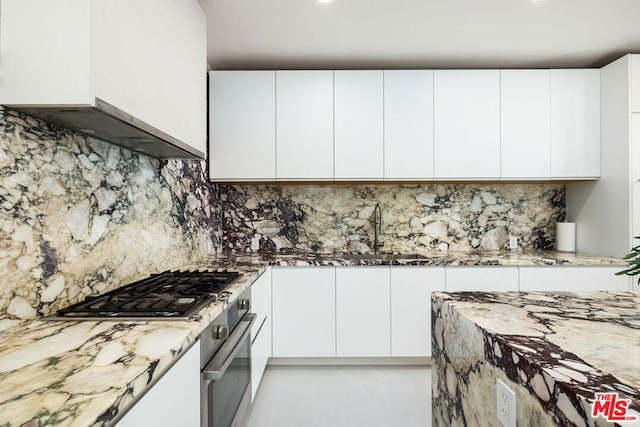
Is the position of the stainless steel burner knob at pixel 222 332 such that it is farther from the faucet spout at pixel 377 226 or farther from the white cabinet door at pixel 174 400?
the faucet spout at pixel 377 226

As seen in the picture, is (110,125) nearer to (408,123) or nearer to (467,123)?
(408,123)

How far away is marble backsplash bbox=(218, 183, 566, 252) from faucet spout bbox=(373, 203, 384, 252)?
Result: 4 cm

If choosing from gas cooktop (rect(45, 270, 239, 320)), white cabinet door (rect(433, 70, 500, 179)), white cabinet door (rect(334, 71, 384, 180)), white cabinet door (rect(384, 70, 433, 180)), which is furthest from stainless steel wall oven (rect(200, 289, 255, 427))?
white cabinet door (rect(433, 70, 500, 179))

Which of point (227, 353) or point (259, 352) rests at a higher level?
point (227, 353)

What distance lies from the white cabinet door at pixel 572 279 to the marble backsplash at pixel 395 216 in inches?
25.2

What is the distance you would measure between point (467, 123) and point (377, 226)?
115cm

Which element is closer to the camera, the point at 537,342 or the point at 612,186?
the point at 537,342

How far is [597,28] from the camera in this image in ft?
7.69

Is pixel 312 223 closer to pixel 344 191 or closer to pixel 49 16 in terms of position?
pixel 344 191

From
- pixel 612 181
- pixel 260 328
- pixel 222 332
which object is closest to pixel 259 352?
pixel 260 328

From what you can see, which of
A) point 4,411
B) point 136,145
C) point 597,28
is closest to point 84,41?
point 136,145

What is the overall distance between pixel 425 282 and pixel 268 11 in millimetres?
2148

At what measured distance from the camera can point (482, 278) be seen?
2.57m

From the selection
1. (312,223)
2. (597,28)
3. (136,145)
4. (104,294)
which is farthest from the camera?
(312,223)
